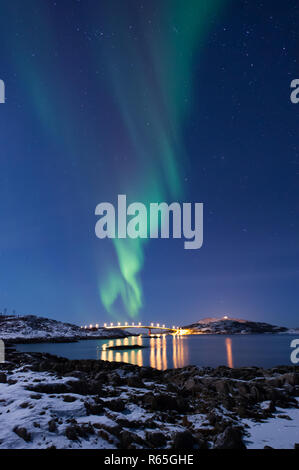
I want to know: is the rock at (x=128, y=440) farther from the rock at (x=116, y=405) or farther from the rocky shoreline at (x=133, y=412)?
the rock at (x=116, y=405)

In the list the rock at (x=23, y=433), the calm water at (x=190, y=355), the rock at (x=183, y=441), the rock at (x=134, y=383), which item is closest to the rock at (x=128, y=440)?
the rock at (x=183, y=441)

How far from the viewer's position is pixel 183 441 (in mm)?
11758

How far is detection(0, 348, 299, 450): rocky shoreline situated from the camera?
11852 mm

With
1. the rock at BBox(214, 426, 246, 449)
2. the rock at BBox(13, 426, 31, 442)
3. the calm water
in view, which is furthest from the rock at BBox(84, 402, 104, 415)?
the calm water

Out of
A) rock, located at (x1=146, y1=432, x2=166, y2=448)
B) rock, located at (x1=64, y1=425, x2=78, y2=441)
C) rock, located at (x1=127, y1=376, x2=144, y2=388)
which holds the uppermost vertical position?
rock, located at (x1=64, y1=425, x2=78, y2=441)

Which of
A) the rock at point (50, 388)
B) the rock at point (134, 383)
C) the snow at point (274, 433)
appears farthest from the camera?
the rock at point (134, 383)

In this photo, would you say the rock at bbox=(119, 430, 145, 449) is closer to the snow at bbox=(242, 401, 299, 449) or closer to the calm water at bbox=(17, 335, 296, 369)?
the snow at bbox=(242, 401, 299, 449)

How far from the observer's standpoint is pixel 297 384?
22.9m

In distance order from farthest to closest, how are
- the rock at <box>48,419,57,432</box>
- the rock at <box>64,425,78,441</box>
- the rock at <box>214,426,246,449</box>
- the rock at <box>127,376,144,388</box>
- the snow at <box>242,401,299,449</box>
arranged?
1. the rock at <box>127,376,144,388</box>
2. the snow at <box>242,401,299,449</box>
3. the rock at <box>48,419,57,432</box>
4. the rock at <box>64,425,78,441</box>
5. the rock at <box>214,426,246,449</box>

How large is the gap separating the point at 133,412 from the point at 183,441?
4.33 metres

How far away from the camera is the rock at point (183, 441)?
38.4 ft

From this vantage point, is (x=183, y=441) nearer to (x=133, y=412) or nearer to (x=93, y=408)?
(x=133, y=412)
